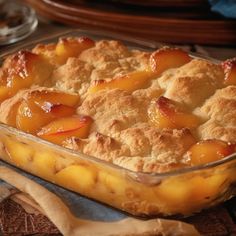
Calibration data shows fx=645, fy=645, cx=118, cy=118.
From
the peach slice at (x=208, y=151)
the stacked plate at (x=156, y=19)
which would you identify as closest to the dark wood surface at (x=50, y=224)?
the peach slice at (x=208, y=151)

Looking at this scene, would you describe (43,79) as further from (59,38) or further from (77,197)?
(77,197)

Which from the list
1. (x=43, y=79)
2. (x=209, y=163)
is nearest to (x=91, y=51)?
(x=43, y=79)

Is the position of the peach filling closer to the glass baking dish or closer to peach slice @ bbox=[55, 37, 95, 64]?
the glass baking dish

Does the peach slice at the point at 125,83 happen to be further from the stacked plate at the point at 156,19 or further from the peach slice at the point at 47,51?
the stacked plate at the point at 156,19

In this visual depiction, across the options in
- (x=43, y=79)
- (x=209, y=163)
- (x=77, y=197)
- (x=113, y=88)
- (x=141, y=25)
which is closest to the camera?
(x=209, y=163)

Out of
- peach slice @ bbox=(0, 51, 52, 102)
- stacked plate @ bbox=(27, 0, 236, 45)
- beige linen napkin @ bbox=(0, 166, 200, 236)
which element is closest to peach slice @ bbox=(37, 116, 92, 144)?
beige linen napkin @ bbox=(0, 166, 200, 236)

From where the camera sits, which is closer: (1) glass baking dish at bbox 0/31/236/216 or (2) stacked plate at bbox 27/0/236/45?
(1) glass baking dish at bbox 0/31/236/216
